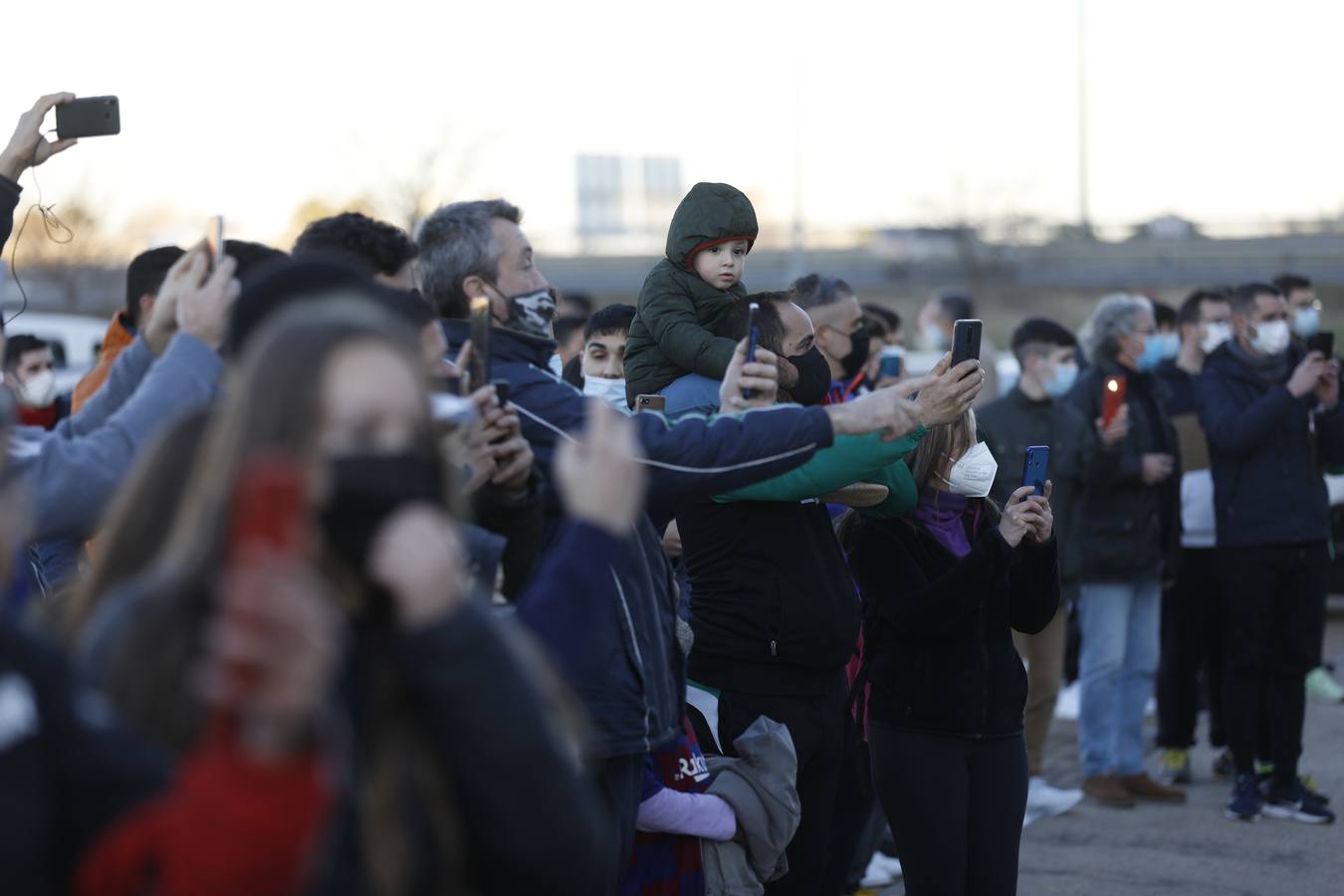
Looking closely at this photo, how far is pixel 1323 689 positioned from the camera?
10430mm

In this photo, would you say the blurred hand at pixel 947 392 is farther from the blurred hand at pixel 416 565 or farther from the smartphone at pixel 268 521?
the smartphone at pixel 268 521

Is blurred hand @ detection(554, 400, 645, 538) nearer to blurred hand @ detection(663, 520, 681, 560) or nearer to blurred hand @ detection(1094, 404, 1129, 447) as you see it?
blurred hand @ detection(663, 520, 681, 560)

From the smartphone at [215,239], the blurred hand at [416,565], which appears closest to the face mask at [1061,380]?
the smartphone at [215,239]

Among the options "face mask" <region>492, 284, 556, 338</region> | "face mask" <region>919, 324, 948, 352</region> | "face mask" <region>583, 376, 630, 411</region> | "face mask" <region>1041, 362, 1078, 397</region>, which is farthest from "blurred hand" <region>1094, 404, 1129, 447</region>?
"face mask" <region>492, 284, 556, 338</region>

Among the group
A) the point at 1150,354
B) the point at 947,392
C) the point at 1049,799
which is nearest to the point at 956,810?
the point at 947,392

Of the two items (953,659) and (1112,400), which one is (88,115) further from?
(1112,400)

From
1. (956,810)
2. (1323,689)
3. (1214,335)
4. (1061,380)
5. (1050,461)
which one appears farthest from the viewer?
(1323,689)

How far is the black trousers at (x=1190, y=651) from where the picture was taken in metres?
8.70

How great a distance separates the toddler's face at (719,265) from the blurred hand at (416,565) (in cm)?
327

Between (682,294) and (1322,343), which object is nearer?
(682,294)

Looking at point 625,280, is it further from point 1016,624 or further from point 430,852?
point 430,852

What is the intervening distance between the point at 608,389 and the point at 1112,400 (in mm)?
2989

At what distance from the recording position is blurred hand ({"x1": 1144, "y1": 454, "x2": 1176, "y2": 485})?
819 centimetres

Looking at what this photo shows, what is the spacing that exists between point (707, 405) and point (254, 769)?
3196mm
